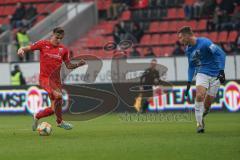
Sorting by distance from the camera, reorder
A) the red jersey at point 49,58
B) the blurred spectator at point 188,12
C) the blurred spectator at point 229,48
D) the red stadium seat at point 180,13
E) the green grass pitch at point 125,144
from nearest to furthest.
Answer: the green grass pitch at point 125,144
the red jersey at point 49,58
the blurred spectator at point 229,48
the blurred spectator at point 188,12
the red stadium seat at point 180,13

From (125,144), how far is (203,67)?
372 centimetres

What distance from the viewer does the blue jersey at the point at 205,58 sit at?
1711 centimetres

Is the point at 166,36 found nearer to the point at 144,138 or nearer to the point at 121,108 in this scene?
the point at 121,108

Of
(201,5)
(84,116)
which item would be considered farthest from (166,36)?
(84,116)

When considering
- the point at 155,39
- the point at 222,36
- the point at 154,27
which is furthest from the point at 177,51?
the point at 154,27

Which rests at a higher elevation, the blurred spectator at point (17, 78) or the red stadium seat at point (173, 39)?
the red stadium seat at point (173, 39)

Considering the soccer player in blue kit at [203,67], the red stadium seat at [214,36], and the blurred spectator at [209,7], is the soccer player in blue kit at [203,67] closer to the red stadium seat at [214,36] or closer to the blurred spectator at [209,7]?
the red stadium seat at [214,36]

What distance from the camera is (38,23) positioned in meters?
37.2

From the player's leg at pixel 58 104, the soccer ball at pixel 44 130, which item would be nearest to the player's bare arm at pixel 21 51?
the player's leg at pixel 58 104

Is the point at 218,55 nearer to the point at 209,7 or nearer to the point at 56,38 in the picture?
the point at 56,38

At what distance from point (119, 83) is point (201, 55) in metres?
11.9

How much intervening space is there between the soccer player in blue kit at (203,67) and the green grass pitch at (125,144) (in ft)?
2.32

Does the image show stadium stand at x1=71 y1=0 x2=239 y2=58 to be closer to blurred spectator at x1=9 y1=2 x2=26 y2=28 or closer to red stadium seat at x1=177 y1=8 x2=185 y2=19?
red stadium seat at x1=177 y1=8 x2=185 y2=19

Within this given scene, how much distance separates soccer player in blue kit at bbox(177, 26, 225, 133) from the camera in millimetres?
17109
